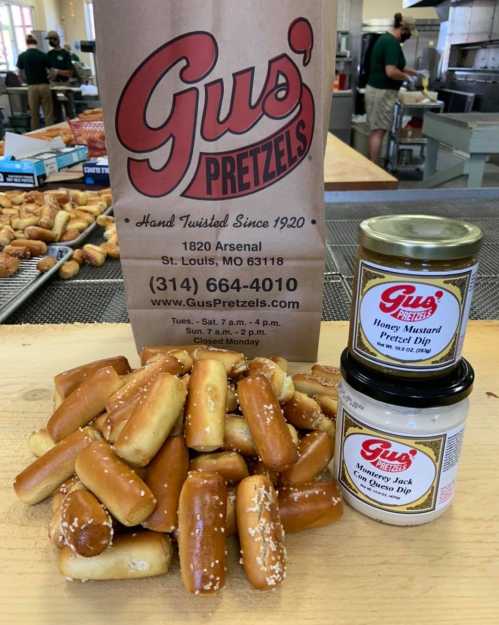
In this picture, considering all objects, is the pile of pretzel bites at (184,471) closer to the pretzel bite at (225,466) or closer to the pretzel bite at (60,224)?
the pretzel bite at (225,466)

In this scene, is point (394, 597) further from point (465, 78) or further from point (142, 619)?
point (465, 78)

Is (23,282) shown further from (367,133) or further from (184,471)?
(367,133)

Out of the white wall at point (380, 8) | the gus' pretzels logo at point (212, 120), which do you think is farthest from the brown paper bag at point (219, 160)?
the white wall at point (380, 8)

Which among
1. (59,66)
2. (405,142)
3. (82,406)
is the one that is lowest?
(405,142)

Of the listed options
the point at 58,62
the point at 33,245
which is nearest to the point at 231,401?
the point at 33,245

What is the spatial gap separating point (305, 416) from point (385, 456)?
0.13m

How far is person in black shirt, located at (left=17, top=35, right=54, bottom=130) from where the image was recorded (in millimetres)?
7277

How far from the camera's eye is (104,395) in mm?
599

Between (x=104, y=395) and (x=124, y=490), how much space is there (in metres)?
0.15

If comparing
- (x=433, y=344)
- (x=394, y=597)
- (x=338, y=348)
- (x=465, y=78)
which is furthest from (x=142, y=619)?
(x=465, y=78)

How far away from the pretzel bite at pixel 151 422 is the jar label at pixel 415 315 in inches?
8.1

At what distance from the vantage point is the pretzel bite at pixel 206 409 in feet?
1.75

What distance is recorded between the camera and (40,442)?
0.63 m

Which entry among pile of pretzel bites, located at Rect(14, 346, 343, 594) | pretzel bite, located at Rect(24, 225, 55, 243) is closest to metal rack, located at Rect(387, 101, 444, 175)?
pretzel bite, located at Rect(24, 225, 55, 243)
